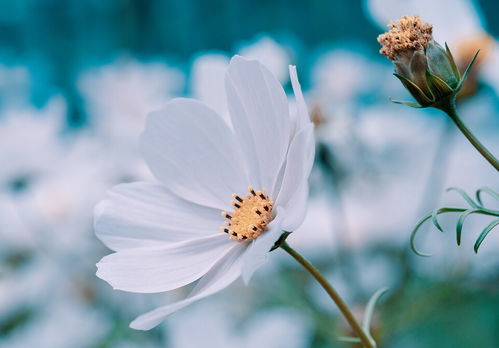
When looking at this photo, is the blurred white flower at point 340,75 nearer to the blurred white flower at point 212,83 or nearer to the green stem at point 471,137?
the blurred white flower at point 212,83

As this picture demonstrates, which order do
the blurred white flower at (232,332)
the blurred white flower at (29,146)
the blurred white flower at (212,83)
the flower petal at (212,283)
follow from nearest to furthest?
the flower petal at (212,283)
the blurred white flower at (212,83)
the blurred white flower at (232,332)
the blurred white flower at (29,146)

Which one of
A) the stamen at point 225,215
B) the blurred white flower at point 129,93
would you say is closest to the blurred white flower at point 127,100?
the blurred white flower at point 129,93

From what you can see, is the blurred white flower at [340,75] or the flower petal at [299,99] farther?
the blurred white flower at [340,75]

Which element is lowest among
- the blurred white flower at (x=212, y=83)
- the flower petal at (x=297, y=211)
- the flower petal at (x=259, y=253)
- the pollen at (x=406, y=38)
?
the flower petal at (x=259, y=253)

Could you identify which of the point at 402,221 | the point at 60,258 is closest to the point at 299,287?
the point at 402,221

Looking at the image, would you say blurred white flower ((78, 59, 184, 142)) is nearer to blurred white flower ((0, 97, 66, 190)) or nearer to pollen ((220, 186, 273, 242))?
blurred white flower ((0, 97, 66, 190))

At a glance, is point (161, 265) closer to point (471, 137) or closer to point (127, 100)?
point (471, 137)

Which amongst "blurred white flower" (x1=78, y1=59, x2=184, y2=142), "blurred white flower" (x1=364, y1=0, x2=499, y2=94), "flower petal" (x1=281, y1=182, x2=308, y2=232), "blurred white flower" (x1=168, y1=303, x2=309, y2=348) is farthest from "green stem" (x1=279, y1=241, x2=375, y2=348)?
"blurred white flower" (x1=78, y1=59, x2=184, y2=142)

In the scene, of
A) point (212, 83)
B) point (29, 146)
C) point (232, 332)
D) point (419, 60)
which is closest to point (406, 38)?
point (419, 60)

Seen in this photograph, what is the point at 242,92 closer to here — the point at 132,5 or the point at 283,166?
the point at 283,166
